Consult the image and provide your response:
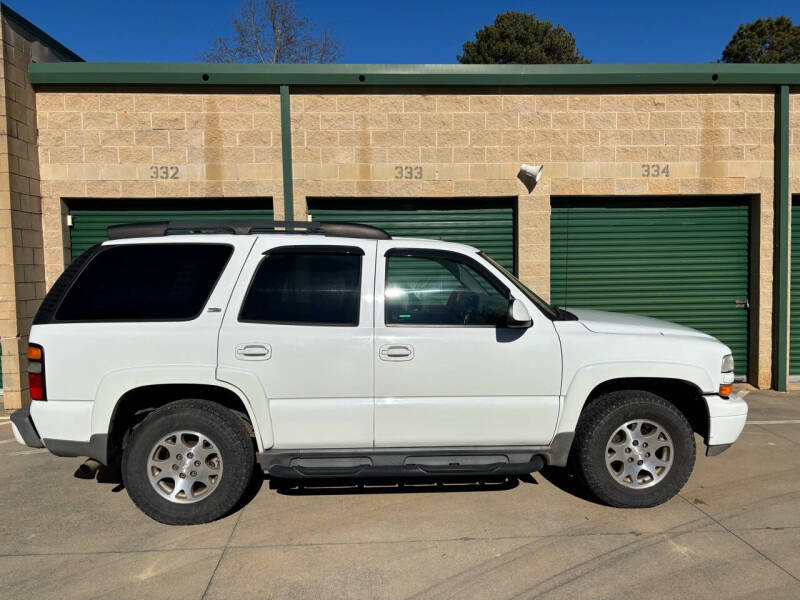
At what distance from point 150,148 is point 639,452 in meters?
7.25

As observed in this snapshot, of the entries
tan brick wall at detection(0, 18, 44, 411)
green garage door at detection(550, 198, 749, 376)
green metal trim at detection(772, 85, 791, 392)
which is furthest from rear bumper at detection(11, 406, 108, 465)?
green metal trim at detection(772, 85, 791, 392)

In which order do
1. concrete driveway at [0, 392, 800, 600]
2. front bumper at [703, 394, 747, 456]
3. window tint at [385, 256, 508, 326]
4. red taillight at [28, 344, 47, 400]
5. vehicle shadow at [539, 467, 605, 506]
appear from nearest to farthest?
concrete driveway at [0, 392, 800, 600]
red taillight at [28, 344, 47, 400]
window tint at [385, 256, 508, 326]
front bumper at [703, 394, 747, 456]
vehicle shadow at [539, 467, 605, 506]

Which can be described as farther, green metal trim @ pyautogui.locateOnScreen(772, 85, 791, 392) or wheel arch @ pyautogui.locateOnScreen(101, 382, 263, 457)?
green metal trim @ pyautogui.locateOnScreen(772, 85, 791, 392)

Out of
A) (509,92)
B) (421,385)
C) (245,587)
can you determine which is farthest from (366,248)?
(509,92)

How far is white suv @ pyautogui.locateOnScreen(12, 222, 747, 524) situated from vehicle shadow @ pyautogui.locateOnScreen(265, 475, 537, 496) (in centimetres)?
64

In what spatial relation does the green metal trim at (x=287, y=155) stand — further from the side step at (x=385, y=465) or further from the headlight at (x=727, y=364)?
the headlight at (x=727, y=364)

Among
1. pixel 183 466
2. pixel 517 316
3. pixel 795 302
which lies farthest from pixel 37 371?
pixel 795 302

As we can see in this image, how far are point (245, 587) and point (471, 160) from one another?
6390 mm

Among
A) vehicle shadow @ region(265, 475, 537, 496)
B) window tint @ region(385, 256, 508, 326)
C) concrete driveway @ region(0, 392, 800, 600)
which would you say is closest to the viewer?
concrete driveway @ region(0, 392, 800, 600)

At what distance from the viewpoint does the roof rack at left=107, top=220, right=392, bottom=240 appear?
400cm

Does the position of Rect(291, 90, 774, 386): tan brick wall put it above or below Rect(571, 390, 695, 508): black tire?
above

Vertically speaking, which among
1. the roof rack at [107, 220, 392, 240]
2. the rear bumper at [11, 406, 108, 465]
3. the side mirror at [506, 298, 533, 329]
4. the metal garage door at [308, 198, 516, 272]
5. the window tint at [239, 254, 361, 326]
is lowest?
the rear bumper at [11, 406, 108, 465]

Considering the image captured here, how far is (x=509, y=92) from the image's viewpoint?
26.2ft

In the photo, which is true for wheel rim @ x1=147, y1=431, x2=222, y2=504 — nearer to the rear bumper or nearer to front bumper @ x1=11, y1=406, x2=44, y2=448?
the rear bumper
